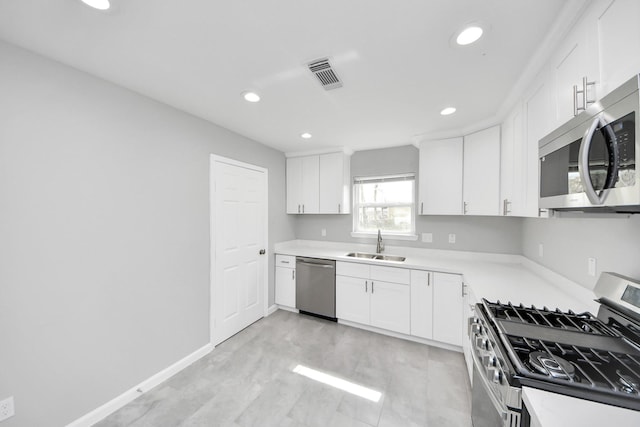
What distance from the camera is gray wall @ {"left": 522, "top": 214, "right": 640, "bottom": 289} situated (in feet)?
4.08

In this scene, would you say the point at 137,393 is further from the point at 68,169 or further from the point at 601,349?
the point at 601,349

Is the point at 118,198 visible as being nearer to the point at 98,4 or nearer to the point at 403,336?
the point at 98,4

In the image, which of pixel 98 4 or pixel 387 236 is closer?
pixel 98 4

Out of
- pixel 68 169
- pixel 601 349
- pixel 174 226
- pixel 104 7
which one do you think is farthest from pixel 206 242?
pixel 601 349

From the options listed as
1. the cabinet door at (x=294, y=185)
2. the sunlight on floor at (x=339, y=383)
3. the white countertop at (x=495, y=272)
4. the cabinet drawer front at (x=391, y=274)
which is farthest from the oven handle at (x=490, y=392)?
the cabinet door at (x=294, y=185)

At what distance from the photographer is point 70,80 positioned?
5.32 ft

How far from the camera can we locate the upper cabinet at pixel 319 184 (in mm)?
3570

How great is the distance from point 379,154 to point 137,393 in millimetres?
3785

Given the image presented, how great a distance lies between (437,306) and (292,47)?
9.15 feet

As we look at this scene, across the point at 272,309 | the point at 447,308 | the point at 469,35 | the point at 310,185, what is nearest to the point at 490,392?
the point at 447,308

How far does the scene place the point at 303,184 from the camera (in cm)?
381

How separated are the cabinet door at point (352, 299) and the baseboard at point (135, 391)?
164cm

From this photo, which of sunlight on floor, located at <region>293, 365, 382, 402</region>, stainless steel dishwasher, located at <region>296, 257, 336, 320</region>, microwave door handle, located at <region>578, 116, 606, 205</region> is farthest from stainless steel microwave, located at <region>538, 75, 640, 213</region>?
stainless steel dishwasher, located at <region>296, 257, 336, 320</region>

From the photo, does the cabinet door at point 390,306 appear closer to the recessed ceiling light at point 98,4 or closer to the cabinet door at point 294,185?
the cabinet door at point 294,185
